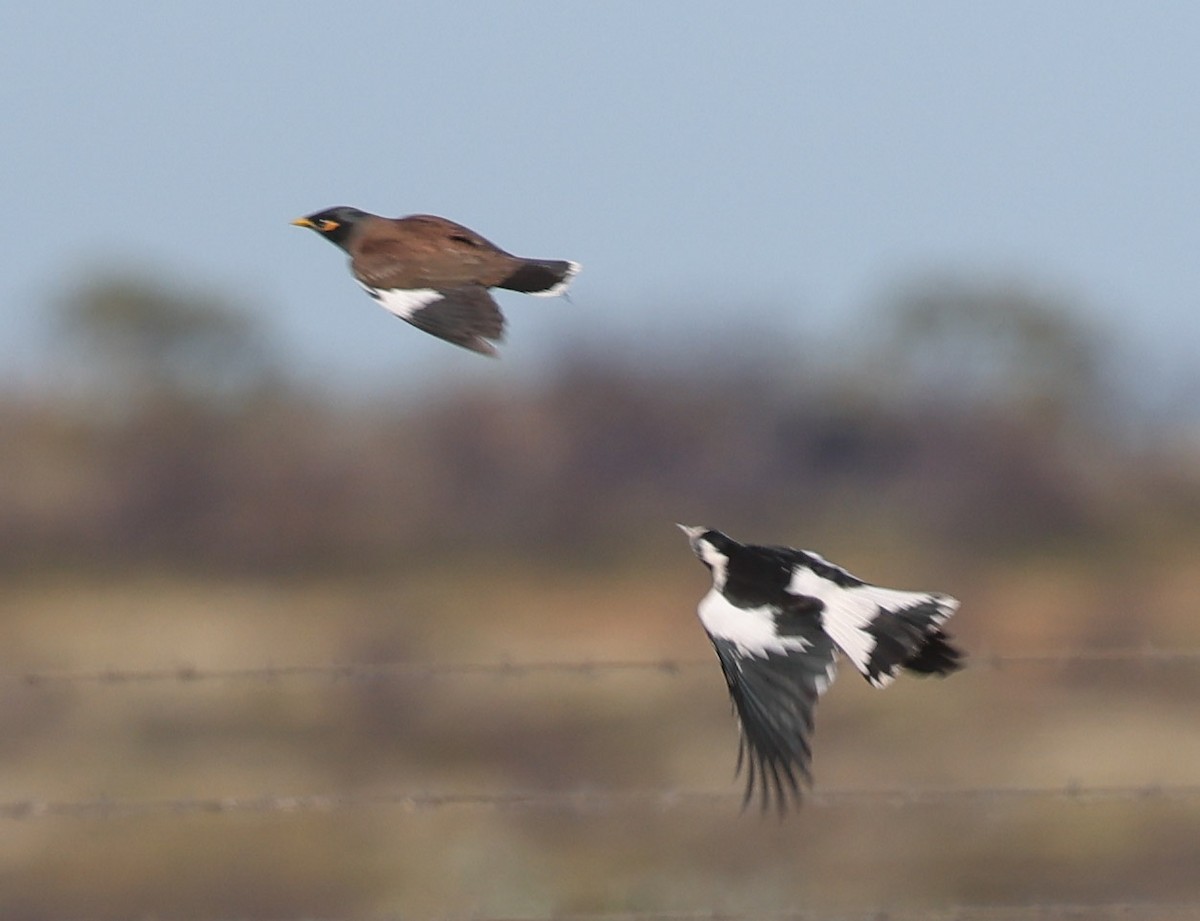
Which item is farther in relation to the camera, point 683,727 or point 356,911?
point 683,727

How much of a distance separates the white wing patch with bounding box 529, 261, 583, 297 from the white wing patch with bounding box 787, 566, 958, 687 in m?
0.69

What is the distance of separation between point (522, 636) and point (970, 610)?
6.43 ft

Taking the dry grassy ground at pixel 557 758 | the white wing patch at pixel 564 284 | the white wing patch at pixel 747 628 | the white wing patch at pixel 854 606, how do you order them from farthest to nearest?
1. the dry grassy ground at pixel 557 758
2. the white wing patch at pixel 564 284
3. the white wing patch at pixel 854 606
4. the white wing patch at pixel 747 628

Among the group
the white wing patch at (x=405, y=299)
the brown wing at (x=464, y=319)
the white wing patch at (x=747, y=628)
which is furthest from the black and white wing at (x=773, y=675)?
the white wing patch at (x=405, y=299)

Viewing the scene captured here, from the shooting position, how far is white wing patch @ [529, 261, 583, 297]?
511 cm

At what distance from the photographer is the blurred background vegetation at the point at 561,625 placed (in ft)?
27.4

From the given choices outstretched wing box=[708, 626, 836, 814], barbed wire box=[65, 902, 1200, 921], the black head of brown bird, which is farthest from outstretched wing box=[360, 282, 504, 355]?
barbed wire box=[65, 902, 1200, 921]

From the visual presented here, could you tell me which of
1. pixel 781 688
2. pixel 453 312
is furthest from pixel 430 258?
pixel 781 688

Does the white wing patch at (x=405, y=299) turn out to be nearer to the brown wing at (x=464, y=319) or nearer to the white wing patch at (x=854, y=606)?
the brown wing at (x=464, y=319)

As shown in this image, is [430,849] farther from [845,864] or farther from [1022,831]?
[1022,831]

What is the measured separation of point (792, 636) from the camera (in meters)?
4.88

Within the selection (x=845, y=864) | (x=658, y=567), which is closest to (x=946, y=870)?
(x=845, y=864)

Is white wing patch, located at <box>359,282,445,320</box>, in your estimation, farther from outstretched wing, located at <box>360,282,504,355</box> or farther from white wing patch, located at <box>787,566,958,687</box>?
white wing patch, located at <box>787,566,958,687</box>

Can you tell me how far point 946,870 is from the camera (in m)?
8.21
